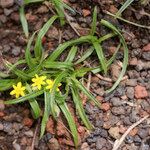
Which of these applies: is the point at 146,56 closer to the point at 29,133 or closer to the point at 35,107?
the point at 35,107

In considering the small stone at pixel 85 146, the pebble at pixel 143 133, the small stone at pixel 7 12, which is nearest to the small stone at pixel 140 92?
the pebble at pixel 143 133

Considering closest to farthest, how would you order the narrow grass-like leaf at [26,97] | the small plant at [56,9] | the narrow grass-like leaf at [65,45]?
the narrow grass-like leaf at [26,97], the narrow grass-like leaf at [65,45], the small plant at [56,9]

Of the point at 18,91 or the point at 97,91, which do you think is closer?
the point at 18,91

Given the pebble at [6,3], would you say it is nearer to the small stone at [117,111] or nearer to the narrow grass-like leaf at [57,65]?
the narrow grass-like leaf at [57,65]

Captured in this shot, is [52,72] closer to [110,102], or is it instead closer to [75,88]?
[75,88]

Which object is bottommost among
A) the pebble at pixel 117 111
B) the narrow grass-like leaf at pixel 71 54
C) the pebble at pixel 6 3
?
the pebble at pixel 117 111

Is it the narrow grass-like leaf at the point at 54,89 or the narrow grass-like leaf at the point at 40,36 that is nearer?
the narrow grass-like leaf at the point at 54,89

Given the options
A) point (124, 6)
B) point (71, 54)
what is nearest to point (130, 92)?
point (71, 54)

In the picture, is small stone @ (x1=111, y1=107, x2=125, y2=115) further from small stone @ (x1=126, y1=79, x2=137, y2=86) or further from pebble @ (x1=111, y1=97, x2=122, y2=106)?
small stone @ (x1=126, y1=79, x2=137, y2=86)
